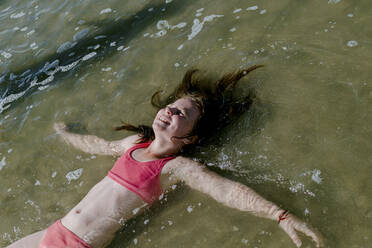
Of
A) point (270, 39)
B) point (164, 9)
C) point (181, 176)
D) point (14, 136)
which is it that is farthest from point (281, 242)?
point (164, 9)

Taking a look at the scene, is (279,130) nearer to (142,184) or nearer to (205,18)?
(142,184)

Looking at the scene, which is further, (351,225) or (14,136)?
(14,136)

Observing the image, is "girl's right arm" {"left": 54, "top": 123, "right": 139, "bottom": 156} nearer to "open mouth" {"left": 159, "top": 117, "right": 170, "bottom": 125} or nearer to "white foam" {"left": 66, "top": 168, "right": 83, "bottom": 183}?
"white foam" {"left": 66, "top": 168, "right": 83, "bottom": 183}

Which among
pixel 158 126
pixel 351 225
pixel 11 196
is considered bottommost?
pixel 351 225

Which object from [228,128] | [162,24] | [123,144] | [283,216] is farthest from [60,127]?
[283,216]

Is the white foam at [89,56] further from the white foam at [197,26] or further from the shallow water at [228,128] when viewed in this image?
the white foam at [197,26]

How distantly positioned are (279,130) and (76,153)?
252cm

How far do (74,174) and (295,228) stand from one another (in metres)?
2.61

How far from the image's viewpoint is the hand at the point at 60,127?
492cm

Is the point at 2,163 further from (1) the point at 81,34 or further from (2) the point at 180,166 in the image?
(1) the point at 81,34

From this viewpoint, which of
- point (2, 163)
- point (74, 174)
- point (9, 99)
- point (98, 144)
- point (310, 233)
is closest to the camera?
point (310, 233)

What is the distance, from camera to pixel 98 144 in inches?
181

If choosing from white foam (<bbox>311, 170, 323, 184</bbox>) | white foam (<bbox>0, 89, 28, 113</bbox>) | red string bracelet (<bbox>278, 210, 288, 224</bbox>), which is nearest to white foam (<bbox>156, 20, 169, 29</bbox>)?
white foam (<bbox>0, 89, 28, 113</bbox>)

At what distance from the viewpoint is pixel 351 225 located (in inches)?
122
